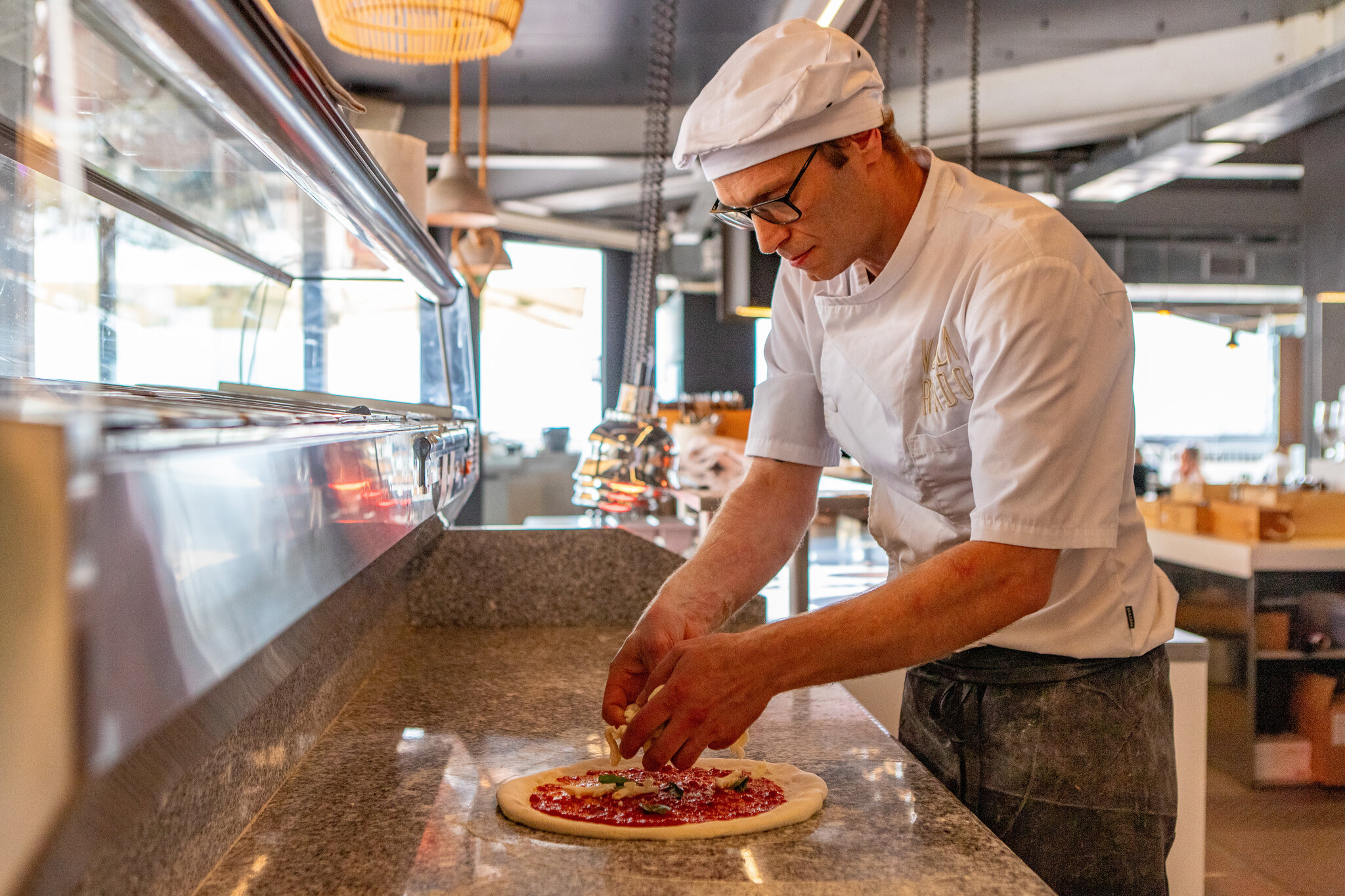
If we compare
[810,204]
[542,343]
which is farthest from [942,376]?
[542,343]

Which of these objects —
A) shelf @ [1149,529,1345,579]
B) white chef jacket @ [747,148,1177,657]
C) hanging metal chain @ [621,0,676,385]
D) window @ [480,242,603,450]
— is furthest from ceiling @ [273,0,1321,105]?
white chef jacket @ [747,148,1177,657]

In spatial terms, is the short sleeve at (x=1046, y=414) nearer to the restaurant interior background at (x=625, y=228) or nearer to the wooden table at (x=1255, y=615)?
the restaurant interior background at (x=625, y=228)

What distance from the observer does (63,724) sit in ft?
0.94

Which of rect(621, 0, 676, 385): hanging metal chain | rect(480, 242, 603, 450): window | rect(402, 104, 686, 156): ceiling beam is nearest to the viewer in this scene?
rect(621, 0, 676, 385): hanging metal chain

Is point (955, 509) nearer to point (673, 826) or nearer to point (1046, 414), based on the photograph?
point (1046, 414)

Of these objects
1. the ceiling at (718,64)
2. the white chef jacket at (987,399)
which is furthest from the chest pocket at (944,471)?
the ceiling at (718,64)

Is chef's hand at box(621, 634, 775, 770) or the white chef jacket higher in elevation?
the white chef jacket

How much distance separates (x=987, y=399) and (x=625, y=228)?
8569 mm

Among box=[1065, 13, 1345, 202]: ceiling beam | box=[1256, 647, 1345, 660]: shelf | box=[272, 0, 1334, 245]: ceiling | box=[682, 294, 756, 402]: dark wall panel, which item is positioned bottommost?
box=[1256, 647, 1345, 660]: shelf

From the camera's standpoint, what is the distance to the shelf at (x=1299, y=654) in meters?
3.86

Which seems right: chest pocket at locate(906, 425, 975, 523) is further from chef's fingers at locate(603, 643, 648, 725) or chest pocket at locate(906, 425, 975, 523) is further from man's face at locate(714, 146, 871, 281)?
chef's fingers at locate(603, 643, 648, 725)

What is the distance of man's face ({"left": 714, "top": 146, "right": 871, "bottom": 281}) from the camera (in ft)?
3.95

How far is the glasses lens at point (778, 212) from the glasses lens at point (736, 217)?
0.04m

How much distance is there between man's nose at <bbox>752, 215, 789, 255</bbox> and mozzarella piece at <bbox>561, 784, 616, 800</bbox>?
24.5 inches
